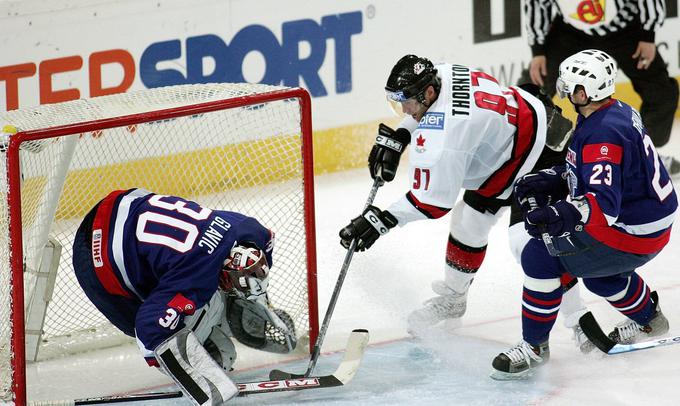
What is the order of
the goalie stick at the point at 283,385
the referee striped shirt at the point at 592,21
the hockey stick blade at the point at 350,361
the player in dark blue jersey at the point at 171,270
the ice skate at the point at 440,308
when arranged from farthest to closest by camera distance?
the referee striped shirt at the point at 592,21 → the ice skate at the point at 440,308 → the hockey stick blade at the point at 350,361 → the goalie stick at the point at 283,385 → the player in dark blue jersey at the point at 171,270

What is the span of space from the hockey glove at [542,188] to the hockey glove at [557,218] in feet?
0.71

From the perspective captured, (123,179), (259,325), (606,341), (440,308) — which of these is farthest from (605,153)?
(123,179)

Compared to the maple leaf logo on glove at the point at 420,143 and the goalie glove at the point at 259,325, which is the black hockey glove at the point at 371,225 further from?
the goalie glove at the point at 259,325

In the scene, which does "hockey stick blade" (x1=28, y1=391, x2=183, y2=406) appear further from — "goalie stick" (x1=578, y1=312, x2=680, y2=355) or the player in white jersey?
"goalie stick" (x1=578, y1=312, x2=680, y2=355)

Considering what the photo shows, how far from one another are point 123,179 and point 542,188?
5.26 feet

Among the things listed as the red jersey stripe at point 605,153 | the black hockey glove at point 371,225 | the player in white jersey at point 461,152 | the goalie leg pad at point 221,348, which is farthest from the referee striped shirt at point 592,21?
the goalie leg pad at point 221,348

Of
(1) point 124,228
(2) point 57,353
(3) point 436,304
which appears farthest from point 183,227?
(3) point 436,304

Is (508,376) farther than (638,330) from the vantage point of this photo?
No

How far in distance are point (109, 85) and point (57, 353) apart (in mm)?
1652

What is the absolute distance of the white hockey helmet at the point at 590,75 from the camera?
11.7 feet

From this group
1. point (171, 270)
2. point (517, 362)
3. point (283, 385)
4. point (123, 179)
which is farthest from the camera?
point (123, 179)

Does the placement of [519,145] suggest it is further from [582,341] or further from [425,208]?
[582,341]

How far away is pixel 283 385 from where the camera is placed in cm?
368

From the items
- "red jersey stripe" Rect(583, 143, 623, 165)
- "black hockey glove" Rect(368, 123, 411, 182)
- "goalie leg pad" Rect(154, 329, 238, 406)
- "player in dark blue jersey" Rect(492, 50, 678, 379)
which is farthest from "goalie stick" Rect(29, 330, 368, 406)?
"red jersey stripe" Rect(583, 143, 623, 165)
